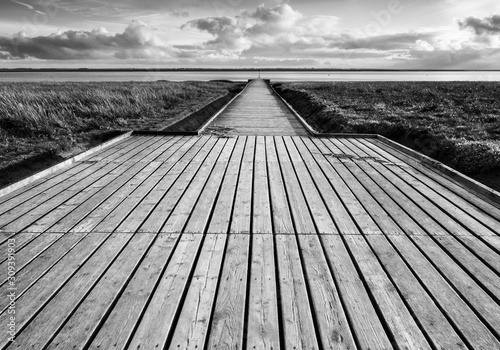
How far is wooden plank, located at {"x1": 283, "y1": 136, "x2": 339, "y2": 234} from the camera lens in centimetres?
323

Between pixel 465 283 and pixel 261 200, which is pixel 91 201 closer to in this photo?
pixel 261 200

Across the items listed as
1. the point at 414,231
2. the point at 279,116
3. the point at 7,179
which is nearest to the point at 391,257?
the point at 414,231

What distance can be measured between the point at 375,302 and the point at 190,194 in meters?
2.51

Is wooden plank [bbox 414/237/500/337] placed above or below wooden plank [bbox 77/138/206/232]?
above

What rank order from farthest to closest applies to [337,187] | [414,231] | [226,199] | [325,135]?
[325,135] < [337,187] < [226,199] < [414,231]

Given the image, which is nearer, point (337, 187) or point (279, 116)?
point (337, 187)

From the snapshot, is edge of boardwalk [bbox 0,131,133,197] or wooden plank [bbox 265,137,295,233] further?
edge of boardwalk [bbox 0,131,133,197]

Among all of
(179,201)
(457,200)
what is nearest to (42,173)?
(179,201)

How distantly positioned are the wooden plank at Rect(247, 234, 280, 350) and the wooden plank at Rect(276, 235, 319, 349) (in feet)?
0.16

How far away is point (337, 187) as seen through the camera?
4344 mm

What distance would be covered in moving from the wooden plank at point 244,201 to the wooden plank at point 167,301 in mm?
497

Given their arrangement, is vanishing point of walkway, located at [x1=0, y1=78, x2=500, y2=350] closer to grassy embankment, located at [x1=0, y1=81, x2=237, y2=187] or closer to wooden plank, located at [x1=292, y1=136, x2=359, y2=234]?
wooden plank, located at [x1=292, y1=136, x2=359, y2=234]

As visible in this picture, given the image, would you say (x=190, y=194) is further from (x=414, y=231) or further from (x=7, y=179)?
(x=7, y=179)

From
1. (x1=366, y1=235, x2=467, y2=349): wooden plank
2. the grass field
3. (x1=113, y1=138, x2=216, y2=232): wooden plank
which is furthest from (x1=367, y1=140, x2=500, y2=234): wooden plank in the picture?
the grass field
